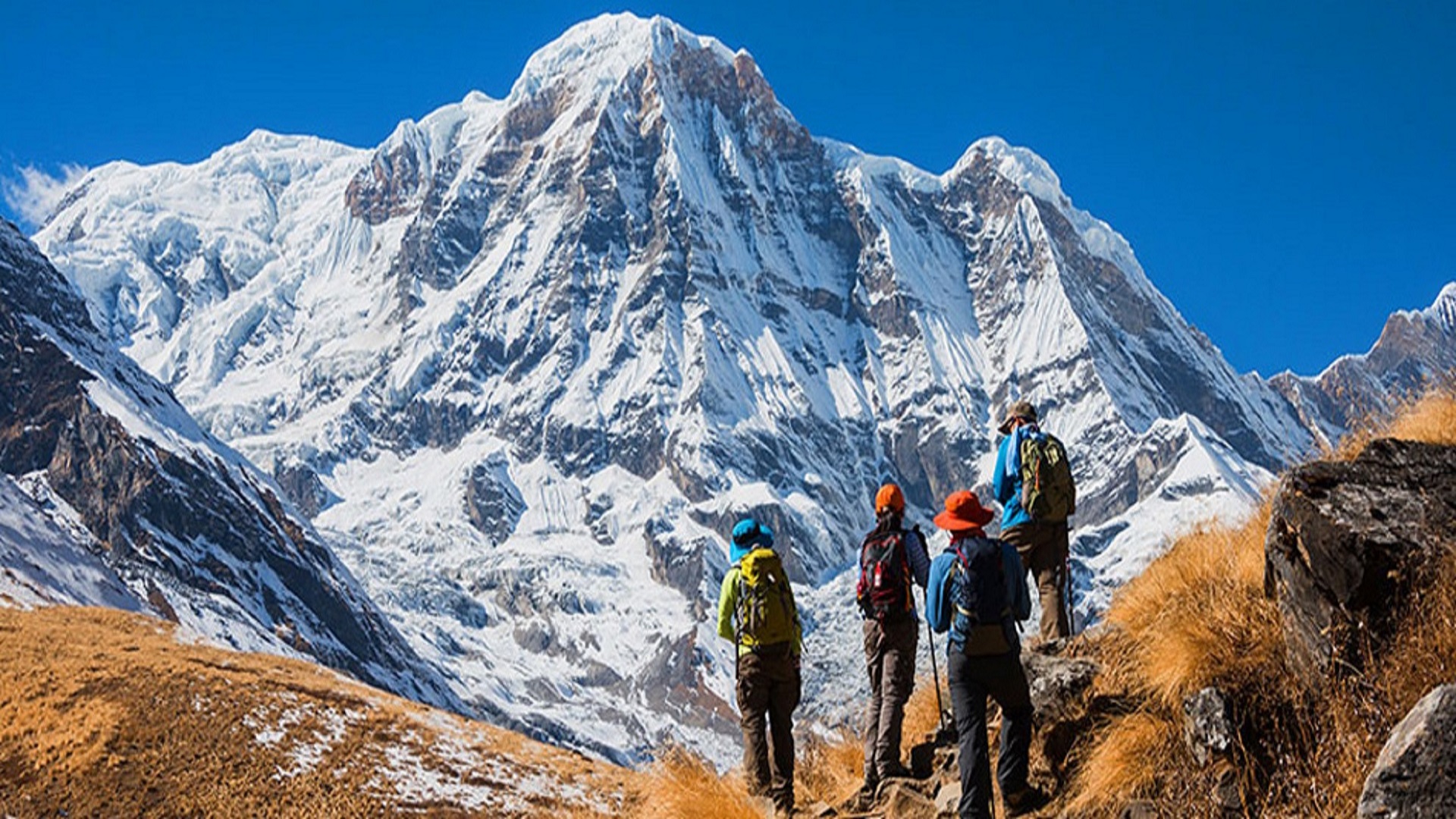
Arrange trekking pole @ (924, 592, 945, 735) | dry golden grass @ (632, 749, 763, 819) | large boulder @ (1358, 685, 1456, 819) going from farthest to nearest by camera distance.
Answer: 1. dry golden grass @ (632, 749, 763, 819)
2. trekking pole @ (924, 592, 945, 735)
3. large boulder @ (1358, 685, 1456, 819)

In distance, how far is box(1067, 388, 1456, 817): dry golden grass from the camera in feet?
21.2

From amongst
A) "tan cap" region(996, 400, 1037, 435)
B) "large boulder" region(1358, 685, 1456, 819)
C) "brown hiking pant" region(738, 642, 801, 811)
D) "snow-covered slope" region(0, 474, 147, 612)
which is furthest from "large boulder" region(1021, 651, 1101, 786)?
"snow-covered slope" region(0, 474, 147, 612)

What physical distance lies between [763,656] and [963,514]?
2517mm

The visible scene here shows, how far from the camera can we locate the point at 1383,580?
22.5 feet

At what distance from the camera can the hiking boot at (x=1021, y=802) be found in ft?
27.3

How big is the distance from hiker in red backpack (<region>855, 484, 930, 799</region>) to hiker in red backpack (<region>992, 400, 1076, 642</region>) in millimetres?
1125

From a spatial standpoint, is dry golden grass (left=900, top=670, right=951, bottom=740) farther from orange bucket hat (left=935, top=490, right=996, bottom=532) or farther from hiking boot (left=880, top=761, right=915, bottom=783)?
orange bucket hat (left=935, top=490, right=996, bottom=532)

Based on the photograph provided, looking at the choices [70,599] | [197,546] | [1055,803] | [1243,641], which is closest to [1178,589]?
[1243,641]

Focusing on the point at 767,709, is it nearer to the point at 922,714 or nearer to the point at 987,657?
the point at 922,714

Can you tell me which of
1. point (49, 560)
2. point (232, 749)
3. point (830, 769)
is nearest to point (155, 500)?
point (49, 560)

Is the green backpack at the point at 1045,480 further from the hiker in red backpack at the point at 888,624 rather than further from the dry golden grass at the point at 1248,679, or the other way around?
the hiker in red backpack at the point at 888,624

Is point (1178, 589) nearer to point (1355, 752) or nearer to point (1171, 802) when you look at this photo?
point (1171, 802)

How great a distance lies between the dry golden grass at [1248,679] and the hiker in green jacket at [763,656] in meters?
2.58

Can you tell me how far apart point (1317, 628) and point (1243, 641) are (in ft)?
2.84
